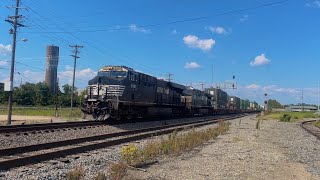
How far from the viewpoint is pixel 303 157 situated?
47.2 ft

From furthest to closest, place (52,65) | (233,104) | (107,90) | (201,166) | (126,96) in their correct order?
(52,65) → (233,104) → (126,96) → (107,90) → (201,166)

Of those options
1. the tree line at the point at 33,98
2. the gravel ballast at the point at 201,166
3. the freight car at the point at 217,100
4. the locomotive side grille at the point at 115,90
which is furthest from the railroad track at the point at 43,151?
the tree line at the point at 33,98

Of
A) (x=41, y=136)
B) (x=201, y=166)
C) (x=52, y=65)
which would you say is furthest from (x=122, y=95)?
(x=52, y=65)

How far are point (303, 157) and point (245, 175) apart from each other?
18.1 feet

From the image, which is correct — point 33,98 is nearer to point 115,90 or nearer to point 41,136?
point 115,90

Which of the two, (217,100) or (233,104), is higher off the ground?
(217,100)

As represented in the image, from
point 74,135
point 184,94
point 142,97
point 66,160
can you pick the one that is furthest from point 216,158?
point 184,94

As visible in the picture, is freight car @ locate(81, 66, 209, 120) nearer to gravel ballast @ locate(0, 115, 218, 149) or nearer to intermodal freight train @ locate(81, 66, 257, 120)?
intermodal freight train @ locate(81, 66, 257, 120)

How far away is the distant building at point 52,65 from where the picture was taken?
9778 cm

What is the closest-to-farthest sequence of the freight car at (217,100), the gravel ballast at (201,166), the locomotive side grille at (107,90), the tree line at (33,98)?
the gravel ballast at (201,166), the locomotive side grille at (107,90), the freight car at (217,100), the tree line at (33,98)

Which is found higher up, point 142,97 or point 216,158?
point 142,97

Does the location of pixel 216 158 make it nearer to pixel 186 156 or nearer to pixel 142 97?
pixel 186 156

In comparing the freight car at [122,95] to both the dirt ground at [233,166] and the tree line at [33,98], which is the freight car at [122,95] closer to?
the dirt ground at [233,166]

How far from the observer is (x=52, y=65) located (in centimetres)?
10275
